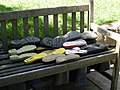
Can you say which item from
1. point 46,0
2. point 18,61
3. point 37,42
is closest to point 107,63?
point 37,42

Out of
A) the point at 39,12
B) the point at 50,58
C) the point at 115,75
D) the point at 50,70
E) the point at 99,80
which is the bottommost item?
the point at 99,80

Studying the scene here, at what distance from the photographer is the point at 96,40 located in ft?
12.1

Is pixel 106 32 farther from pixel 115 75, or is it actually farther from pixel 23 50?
pixel 23 50

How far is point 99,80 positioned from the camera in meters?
3.96

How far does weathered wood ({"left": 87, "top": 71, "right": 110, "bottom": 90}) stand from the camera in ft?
12.4

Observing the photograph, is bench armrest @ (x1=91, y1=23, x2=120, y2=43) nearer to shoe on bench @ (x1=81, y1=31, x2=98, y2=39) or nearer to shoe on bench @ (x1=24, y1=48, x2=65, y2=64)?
shoe on bench @ (x1=81, y1=31, x2=98, y2=39)

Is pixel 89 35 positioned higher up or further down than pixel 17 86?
higher up

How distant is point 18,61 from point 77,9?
1118 mm

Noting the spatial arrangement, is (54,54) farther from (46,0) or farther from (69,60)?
(46,0)

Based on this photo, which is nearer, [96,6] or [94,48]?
[94,48]

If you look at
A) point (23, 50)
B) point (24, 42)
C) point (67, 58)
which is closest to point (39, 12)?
point (24, 42)

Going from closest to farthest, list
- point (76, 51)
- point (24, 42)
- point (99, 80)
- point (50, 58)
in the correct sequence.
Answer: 1. point (50, 58)
2. point (76, 51)
3. point (24, 42)
4. point (99, 80)

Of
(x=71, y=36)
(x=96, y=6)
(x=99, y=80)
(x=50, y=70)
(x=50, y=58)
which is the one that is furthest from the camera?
(x=96, y=6)

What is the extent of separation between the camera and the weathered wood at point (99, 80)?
3795 millimetres
